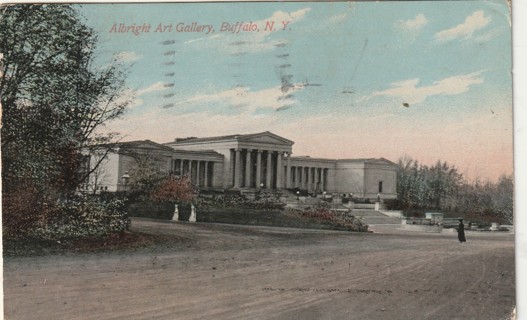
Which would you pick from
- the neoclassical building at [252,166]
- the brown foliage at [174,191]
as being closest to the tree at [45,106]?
the neoclassical building at [252,166]

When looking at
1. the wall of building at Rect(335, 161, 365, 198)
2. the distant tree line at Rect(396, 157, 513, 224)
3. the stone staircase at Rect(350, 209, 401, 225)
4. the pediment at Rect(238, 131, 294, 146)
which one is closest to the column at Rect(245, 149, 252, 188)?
the pediment at Rect(238, 131, 294, 146)

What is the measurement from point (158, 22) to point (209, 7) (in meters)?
0.42

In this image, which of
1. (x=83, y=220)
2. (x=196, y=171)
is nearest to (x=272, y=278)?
(x=196, y=171)

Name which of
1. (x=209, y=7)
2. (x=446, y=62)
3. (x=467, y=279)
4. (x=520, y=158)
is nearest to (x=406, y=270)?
(x=467, y=279)

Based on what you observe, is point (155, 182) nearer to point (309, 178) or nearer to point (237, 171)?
point (237, 171)

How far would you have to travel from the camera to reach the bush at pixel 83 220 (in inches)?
165

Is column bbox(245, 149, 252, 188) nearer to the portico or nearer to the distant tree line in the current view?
the portico

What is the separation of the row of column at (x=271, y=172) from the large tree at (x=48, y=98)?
3.57 feet

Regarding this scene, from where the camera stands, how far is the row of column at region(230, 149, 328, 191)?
4039 mm

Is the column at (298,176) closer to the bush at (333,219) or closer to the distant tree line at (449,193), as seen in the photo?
the bush at (333,219)

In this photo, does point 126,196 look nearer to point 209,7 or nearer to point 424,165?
point 209,7

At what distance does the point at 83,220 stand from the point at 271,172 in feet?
5.22

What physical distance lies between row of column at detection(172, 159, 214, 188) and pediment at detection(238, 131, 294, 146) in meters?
0.37

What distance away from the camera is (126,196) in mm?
4188
